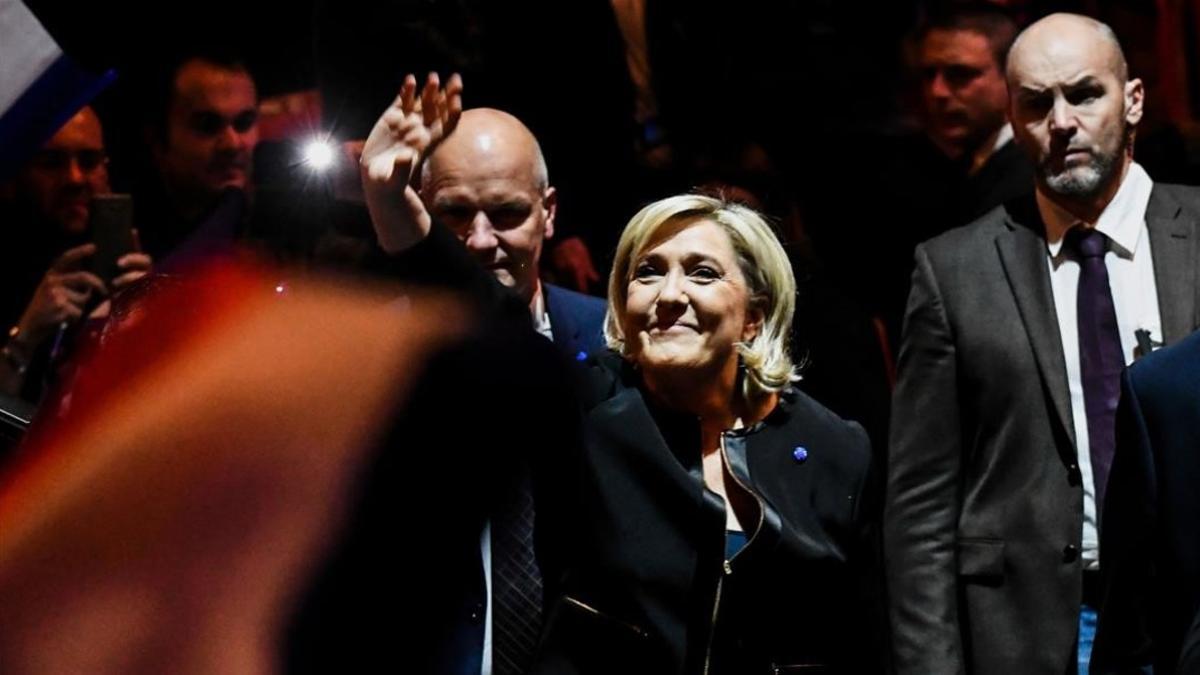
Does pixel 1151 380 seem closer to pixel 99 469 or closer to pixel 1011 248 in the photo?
pixel 1011 248

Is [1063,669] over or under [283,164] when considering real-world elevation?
under

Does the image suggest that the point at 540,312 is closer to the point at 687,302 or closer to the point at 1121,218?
the point at 687,302

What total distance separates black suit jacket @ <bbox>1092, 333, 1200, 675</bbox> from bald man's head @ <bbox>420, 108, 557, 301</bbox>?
58.1 inches

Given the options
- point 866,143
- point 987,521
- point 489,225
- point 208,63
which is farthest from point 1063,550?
point 208,63

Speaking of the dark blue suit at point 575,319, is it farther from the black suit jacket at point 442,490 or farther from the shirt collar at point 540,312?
the black suit jacket at point 442,490

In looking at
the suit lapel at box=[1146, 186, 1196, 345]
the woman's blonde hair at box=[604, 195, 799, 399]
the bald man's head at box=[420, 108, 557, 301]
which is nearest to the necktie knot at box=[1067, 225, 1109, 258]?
the suit lapel at box=[1146, 186, 1196, 345]

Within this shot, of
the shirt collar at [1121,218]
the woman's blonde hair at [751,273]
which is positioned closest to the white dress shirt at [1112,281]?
the shirt collar at [1121,218]

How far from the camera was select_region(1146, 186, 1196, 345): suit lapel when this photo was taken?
5113 millimetres

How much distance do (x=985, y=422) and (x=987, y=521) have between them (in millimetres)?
216

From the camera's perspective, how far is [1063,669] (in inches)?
201

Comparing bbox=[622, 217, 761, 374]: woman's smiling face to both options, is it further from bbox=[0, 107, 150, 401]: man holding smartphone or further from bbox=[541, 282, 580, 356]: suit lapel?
bbox=[0, 107, 150, 401]: man holding smartphone

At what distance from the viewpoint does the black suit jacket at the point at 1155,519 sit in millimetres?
3857

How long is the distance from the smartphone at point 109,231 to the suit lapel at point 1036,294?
208cm

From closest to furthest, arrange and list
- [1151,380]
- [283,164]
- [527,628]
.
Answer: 1. [1151,380]
2. [527,628]
3. [283,164]
